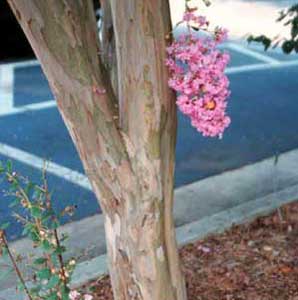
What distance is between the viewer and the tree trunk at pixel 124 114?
2.01 metres

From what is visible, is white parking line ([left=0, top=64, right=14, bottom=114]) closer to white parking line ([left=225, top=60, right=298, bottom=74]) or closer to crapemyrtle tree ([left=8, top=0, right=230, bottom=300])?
white parking line ([left=225, top=60, right=298, bottom=74])

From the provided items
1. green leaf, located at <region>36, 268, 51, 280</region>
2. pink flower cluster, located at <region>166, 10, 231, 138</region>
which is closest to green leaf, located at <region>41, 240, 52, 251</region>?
green leaf, located at <region>36, 268, 51, 280</region>

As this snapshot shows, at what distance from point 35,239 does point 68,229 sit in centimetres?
197

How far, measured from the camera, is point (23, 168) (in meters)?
5.35

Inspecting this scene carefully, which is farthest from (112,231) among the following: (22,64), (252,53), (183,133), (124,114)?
(252,53)

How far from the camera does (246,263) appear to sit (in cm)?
346

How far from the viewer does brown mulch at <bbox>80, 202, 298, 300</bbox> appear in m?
3.15

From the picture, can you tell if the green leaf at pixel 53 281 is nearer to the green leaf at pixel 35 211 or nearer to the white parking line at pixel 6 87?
the green leaf at pixel 35 211

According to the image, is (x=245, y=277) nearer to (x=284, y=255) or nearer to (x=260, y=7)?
(x=284, y=255)

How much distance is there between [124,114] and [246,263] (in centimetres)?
163

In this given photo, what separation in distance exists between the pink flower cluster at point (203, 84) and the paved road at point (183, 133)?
2514mm

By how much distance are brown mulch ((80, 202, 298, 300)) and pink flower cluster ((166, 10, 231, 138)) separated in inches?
54.3

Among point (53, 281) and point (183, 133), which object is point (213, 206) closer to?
point (183, 133)

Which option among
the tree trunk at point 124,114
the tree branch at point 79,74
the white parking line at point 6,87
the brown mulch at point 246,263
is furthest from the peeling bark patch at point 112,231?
the white parking line at point 6,87
